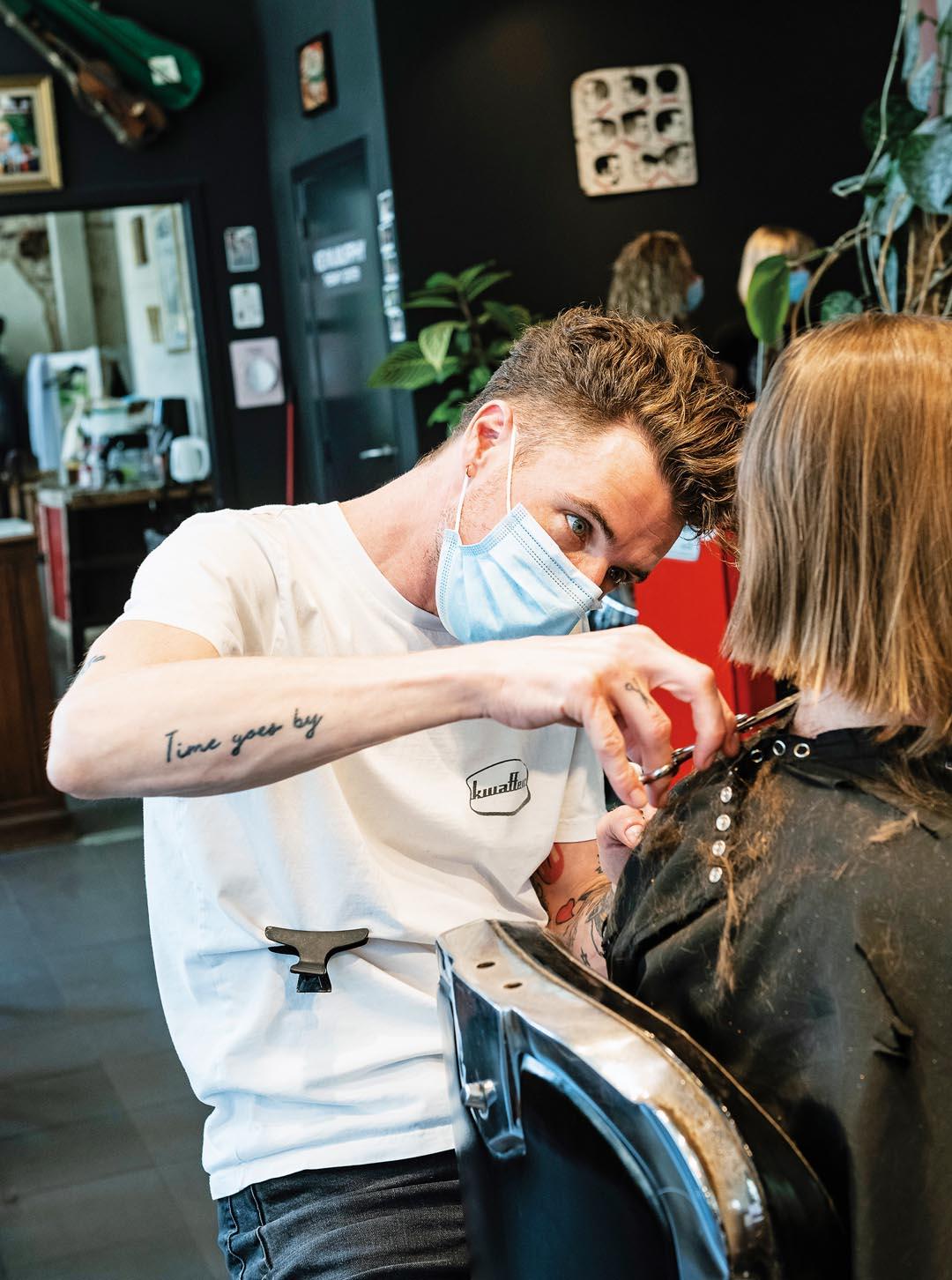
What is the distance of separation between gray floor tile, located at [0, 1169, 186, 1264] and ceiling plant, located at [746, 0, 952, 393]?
2.30 metres

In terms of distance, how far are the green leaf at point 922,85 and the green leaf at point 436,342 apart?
240cm

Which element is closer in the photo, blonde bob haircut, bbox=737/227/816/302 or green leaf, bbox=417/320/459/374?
blonde bob haircut, bbox=737/227/816/302

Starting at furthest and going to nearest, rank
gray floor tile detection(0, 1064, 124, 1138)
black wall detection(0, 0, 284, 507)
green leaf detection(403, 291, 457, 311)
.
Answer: black wall detection(0, 0, 284, 507) < green leaf detection(403, 291, 457, 311) < gray floor tile detection(0, 1064, 124, 1138)

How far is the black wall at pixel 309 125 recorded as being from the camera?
6.16 m

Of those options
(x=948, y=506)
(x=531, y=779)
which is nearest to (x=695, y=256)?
(x=531, y=779)

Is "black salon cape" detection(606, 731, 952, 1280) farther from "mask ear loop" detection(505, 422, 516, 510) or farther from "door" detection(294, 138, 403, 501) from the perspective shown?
"door" detection(294, 138, 403, 501)

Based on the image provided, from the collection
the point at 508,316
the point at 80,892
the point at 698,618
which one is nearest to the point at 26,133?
the point at 508,316

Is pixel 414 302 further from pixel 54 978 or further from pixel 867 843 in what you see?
pixel 867 843

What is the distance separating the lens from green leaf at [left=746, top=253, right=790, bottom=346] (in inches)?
123

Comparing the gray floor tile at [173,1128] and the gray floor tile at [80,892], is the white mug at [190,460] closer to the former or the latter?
the gray floor tile at [80,892]

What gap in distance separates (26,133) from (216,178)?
0.96 metres

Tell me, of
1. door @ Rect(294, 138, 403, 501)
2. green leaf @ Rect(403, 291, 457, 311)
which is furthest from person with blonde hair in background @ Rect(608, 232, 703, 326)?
door @ Rect(294, 138, 403, 501)

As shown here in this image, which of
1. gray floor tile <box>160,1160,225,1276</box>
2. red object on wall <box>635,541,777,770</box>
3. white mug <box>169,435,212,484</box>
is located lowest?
gray floor tile <box>160,1160,225,1276</box>

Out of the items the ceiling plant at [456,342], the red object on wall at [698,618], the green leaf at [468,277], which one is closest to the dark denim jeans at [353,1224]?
the red object on wall at [698,618]
